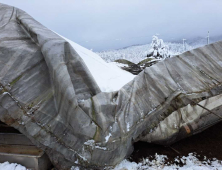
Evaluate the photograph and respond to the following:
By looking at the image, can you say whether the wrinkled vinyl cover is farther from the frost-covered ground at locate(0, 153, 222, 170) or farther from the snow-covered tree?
the snow-covered tree

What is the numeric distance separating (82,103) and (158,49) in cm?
3233

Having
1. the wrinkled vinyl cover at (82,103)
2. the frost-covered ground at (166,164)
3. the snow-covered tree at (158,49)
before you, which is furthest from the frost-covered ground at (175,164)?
the snow-covered tree at (158,49)

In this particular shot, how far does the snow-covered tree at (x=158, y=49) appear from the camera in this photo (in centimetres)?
3184

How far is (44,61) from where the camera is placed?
2.80 m

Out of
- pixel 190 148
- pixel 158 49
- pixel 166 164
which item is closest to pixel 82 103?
pixel 166 164

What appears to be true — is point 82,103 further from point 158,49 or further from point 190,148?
point 158,49

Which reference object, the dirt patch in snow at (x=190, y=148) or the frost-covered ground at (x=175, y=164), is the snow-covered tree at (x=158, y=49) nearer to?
the dirt patch in snow at (x=190, y=148)

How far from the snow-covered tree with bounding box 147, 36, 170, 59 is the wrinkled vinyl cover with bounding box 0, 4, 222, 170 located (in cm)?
2968

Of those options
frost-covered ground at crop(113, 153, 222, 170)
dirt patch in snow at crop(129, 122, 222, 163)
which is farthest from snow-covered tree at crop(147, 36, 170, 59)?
frost-covered ground at crop(113, 153, 222, 170)

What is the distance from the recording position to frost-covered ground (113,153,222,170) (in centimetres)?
256

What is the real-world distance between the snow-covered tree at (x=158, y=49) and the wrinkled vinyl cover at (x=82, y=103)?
29684 millimetres

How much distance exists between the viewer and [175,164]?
8.72 feet

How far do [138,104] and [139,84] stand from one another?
1.26ft

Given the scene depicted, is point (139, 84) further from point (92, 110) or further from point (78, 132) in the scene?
point (78, 132)
